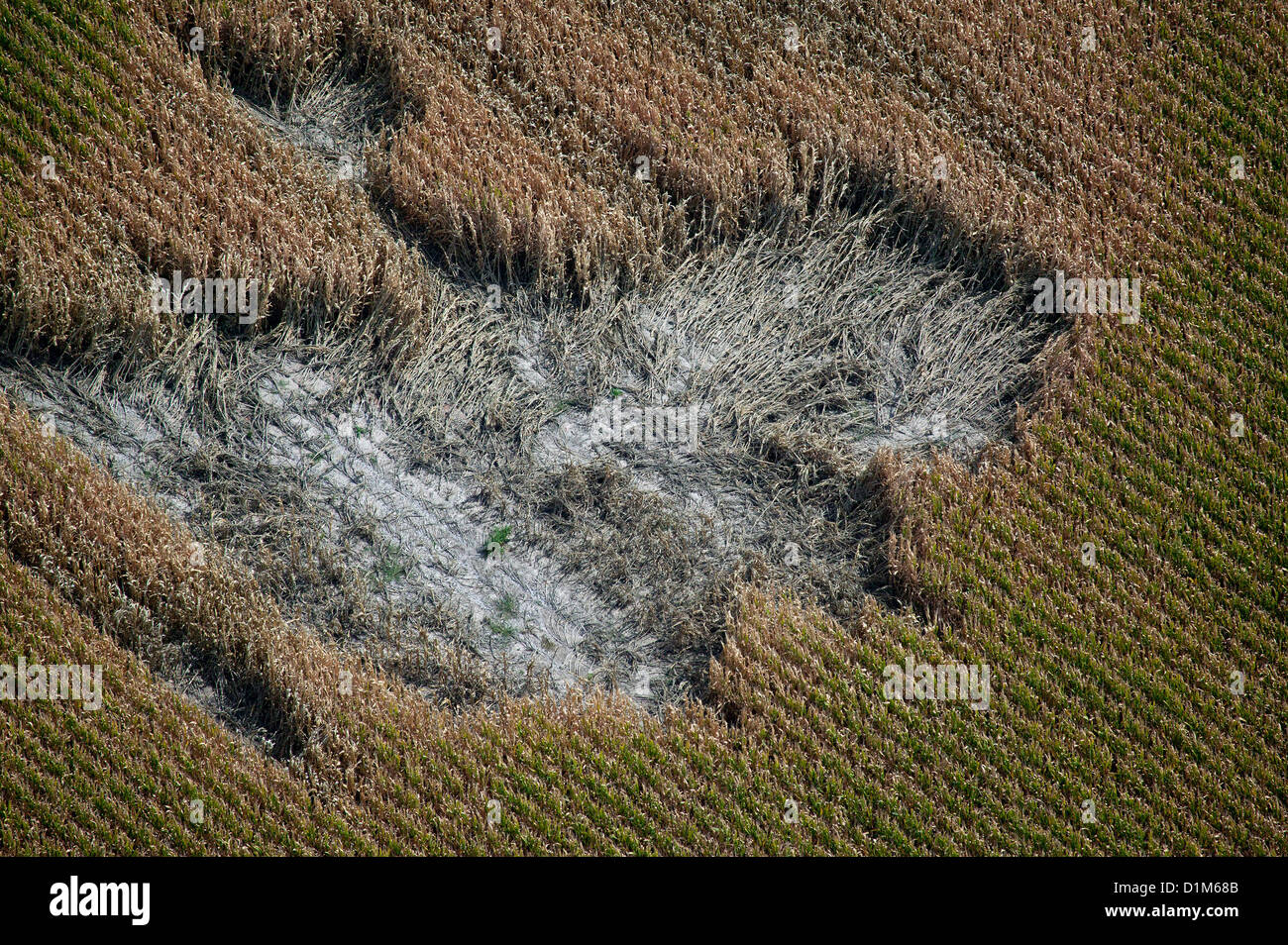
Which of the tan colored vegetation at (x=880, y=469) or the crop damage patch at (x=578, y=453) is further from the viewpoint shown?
the crop damage patch at (x=578, y=453)

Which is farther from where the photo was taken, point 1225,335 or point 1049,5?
point 1049,5

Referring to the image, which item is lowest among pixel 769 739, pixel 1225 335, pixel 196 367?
pixel 769 739

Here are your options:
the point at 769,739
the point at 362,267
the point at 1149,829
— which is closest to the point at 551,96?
the point at 362,267

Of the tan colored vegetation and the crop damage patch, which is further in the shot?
the crop damage patch

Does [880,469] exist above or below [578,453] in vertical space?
above

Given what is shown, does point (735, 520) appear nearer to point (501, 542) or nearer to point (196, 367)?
point (501, 542)

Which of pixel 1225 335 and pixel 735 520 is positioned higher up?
pixel 1225 335

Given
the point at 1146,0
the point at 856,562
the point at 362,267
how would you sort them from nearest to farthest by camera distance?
the point at 856,562, the point at 362,267, the point at 1146,0

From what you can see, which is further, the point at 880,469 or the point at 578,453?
the point at 578,453
